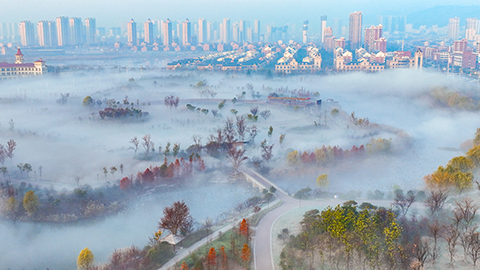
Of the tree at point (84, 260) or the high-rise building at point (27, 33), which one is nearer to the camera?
the tree at point (84, 260)

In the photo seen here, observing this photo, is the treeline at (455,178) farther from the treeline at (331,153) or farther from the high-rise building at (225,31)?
the high-rise building at (225,31)

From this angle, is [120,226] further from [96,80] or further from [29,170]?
[96,80]

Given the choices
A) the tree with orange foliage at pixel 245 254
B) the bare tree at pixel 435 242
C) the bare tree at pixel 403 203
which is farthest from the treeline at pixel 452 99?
the tree with orange foliage at pixel 245 254

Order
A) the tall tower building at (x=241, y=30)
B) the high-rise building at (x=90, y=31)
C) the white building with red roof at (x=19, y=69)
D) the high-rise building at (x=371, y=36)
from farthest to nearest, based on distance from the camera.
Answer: the tall tower building at (x=241, y=30) < the high-rise building at (x=90, y=31) < the high-rise building at (x=371, y=36) < the white building with red roof at (x=19, y=69)

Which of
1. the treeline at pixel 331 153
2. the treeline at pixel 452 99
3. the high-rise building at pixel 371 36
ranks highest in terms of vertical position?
the high-rise building at pixel 371 36

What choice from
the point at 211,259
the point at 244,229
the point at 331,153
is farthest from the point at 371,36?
the point at 211,259

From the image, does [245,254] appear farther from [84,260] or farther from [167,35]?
[167,35]
